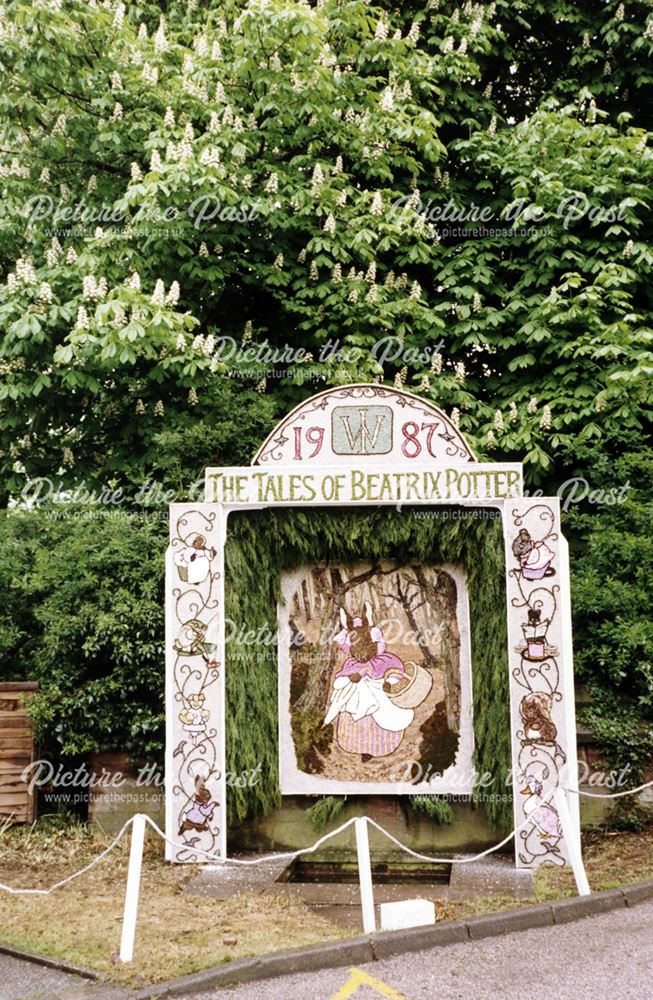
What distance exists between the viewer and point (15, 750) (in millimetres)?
9875

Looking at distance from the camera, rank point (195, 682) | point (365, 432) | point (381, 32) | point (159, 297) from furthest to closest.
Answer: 1. point (381, 32)
2. point (159, 297)
3. point (365, 432)
4. point (195, 682)

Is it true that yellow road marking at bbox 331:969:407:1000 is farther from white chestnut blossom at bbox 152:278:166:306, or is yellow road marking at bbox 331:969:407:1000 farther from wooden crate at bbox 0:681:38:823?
white chestnut blossom at bbox 152:278:166:306

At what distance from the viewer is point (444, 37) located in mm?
13266

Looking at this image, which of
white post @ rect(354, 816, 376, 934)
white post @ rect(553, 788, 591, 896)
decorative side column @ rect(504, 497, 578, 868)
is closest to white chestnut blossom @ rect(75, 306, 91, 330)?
decorative side column @ rect(504, 497, 578, 868)

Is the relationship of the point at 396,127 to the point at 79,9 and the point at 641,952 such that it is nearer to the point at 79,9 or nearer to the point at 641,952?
the point at 79,9

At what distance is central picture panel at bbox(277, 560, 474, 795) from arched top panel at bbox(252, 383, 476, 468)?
4.00 ft

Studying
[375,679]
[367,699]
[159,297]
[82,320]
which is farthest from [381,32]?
[367,699]

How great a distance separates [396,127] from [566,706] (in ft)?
23.6

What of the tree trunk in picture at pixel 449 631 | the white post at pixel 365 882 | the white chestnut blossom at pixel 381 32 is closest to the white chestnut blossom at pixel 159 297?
the tree trunk in picture at pixel 449 631

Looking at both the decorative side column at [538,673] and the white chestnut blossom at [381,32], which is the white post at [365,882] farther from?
the white chestnut blossom at [381,32]

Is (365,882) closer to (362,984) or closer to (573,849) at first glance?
(362,984)

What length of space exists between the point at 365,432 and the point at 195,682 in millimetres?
2762

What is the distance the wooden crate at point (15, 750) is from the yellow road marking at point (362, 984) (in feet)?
16.5

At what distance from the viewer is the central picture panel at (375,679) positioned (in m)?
9.33
